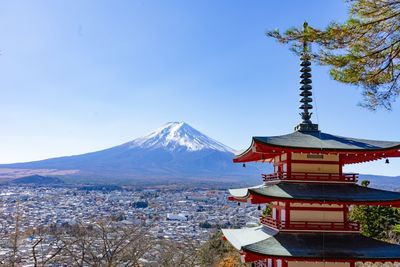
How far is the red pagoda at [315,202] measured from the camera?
385 inches

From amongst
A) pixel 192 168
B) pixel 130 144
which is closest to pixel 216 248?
pixel 192 168

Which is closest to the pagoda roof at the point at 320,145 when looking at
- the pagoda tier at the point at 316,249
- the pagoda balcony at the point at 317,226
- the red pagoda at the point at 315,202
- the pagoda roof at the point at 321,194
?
the red pagoda at the point at 315,202

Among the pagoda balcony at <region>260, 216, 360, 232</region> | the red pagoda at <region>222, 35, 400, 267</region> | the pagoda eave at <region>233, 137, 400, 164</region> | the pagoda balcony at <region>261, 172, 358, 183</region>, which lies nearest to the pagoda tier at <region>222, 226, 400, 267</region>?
the red pagoda at <region>222, 35, 400, 267</region>

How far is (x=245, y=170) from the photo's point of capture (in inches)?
6570

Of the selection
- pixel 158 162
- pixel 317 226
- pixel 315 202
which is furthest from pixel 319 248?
pixel 158 162

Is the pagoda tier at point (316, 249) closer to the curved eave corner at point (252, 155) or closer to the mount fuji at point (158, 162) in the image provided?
the curved eave corner at point (252, 155)

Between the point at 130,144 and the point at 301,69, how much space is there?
151 meters

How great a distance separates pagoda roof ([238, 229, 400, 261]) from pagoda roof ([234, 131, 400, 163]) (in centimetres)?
201

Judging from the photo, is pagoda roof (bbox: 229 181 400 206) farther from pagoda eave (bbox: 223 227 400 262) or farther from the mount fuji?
the mount fuji

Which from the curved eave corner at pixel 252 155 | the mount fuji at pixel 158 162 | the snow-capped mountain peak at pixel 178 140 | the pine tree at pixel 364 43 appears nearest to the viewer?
the pine tree at pixel 364 43

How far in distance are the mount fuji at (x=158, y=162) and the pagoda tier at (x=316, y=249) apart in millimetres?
106894

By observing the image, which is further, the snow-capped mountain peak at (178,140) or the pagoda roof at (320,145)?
the snow-capped mountain peak at (178,140)

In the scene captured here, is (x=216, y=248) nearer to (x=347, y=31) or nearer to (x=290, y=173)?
(x=290, y=173)

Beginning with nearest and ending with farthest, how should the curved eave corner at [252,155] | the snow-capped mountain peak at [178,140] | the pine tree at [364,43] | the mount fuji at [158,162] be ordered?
1. the pine tree at [364,43]
2. the curved eave corner at [252,155]
3. the mount fuji at [158,162]
4. the snow-capped mountain peak at [178,140]
